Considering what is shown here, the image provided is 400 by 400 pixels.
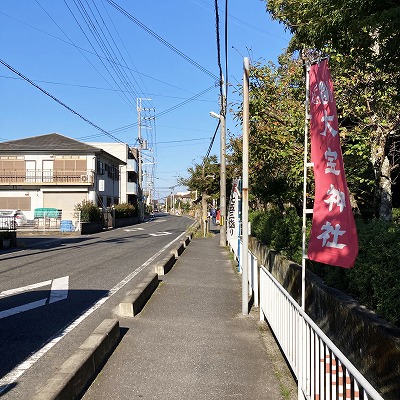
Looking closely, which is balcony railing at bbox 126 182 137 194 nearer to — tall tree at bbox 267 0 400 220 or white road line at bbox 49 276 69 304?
white road line at bbox 49 276 69 304

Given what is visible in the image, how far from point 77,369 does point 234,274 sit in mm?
8235

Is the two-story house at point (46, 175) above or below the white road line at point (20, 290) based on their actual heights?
above

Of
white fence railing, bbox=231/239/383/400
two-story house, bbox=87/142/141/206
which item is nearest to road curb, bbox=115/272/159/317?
white fence railing, bbox=231/239/383/400

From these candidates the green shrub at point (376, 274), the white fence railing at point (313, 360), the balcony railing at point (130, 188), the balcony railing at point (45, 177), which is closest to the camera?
the white fence railing at point (313, 360)

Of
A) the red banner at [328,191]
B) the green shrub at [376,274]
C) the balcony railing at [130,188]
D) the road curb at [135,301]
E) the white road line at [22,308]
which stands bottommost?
the white road line at [22,308]

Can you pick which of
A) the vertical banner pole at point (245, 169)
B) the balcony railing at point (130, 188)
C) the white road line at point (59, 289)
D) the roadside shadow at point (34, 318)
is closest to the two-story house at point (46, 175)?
the balcony railing at point (130, 188)

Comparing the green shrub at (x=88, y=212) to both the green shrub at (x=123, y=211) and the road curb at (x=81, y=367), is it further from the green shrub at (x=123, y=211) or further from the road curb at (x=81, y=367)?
the road curb at (x=81, y=367)

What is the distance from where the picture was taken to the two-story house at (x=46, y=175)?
38688mm

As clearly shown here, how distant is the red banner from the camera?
138 inches

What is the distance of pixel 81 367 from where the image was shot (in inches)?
153

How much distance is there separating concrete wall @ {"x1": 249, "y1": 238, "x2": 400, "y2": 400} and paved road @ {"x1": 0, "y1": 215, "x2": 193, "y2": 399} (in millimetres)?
2831

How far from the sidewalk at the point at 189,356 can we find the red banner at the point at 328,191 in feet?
4.71

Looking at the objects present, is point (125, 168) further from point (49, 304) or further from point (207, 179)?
point (49, 304)

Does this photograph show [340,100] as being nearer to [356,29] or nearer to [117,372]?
[356,29]
